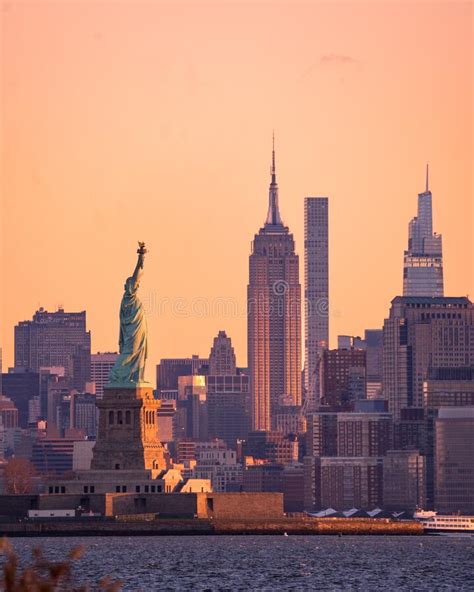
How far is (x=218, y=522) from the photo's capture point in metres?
198

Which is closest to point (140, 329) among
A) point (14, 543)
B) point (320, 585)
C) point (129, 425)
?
point (129, 425)

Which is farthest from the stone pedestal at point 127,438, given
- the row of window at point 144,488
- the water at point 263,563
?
the water at point 263,563

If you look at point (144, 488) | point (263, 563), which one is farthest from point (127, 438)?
point (263, 563)

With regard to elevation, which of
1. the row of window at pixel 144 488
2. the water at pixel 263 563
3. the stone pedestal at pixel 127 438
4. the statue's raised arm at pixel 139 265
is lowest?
the water at pixel 263 563

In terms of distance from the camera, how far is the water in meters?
136

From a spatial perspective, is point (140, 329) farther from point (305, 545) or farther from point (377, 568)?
point (377, 568)

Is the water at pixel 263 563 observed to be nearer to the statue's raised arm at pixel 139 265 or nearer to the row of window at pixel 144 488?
the row of window at pixel 144 488

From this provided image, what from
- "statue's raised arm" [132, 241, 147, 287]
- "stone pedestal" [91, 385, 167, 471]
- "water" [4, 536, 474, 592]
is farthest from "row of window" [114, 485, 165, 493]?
"statue's raised arm" [132, 241, 147, 287]

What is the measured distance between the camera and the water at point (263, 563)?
136m

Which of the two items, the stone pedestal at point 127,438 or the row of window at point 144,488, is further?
the stone pedestal at point 127,438

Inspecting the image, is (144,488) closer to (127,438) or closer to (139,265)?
(127,438)

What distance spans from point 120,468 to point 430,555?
102 feet

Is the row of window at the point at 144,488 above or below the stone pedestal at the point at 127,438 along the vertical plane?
below

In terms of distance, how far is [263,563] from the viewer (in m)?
158
